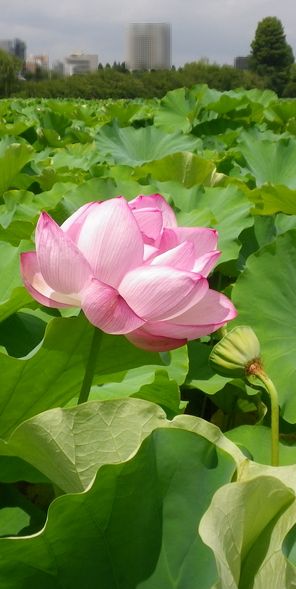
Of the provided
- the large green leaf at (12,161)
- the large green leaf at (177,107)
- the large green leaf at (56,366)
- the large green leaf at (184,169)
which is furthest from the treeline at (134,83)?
the large green leaf at (56,366)

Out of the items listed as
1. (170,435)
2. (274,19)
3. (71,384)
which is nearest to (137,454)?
(170,435)

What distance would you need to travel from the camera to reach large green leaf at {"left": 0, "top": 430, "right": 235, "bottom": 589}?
417 mm

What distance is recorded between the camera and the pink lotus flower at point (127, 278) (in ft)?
1.71

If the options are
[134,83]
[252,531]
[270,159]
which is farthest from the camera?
[134,83]

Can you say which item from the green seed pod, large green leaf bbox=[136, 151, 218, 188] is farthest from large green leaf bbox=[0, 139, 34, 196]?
the green seed pod

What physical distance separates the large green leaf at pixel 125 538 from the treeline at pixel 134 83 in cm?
2443

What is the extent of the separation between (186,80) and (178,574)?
81.4ft

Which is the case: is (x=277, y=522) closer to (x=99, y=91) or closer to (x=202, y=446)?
(x=202, y=446)

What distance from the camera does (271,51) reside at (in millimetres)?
45562

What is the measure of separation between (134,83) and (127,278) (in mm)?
26539

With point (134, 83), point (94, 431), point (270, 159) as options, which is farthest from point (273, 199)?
point (134, 83)

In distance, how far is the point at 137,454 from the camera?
0.43m

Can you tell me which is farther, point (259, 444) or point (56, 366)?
point (259, 444)

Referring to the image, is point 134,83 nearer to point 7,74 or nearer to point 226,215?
point 7,74
